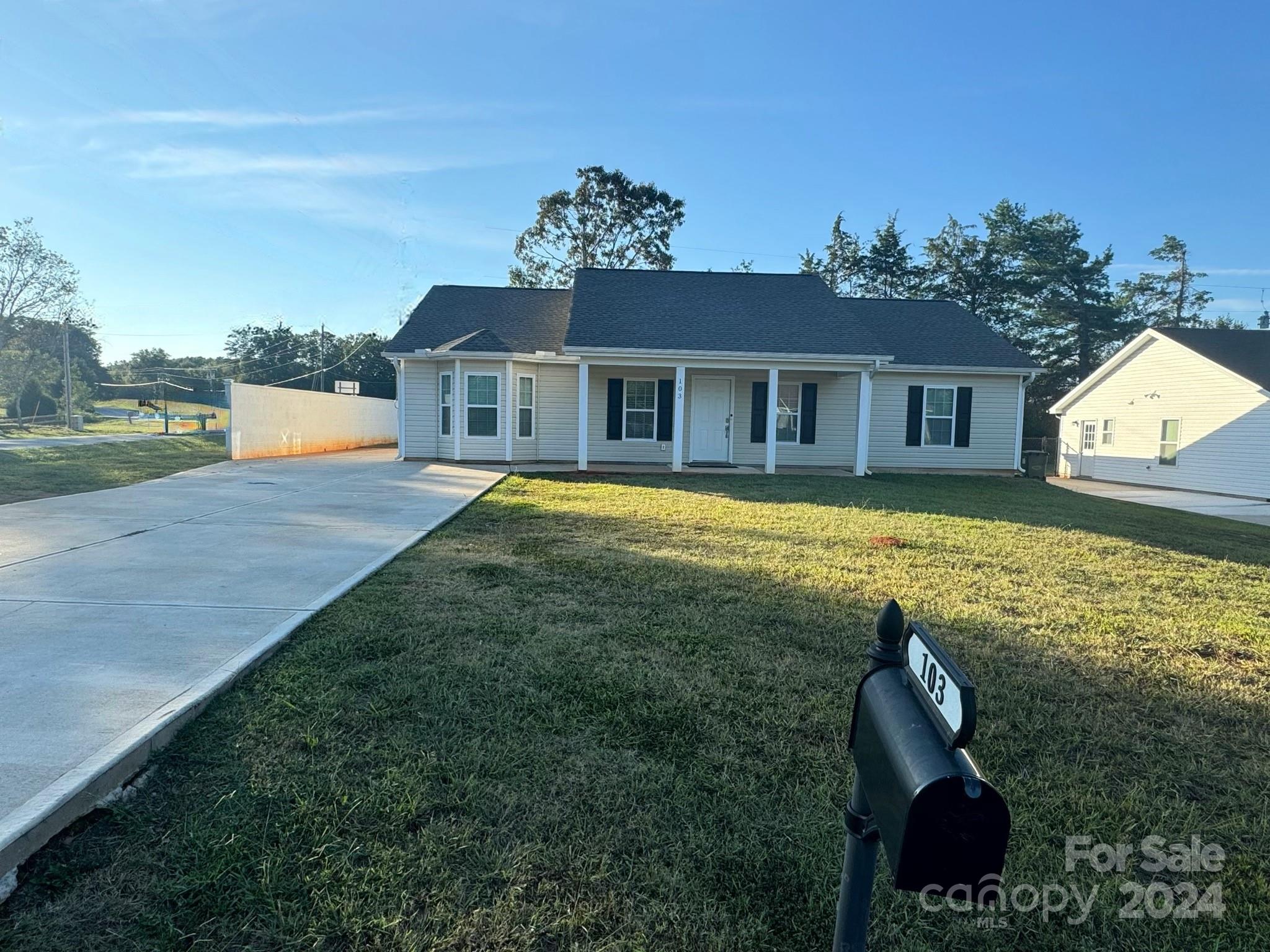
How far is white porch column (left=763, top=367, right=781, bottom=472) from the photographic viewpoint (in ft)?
45.0

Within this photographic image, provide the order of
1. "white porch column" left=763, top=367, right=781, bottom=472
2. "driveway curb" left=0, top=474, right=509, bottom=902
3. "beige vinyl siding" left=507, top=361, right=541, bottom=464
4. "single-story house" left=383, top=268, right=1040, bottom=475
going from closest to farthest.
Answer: "driveway curb" left=0, top=474, right=509, bottom=902
"white porch column" left=763, top=367, right=781, bottom=472
"single-story house" left=383, top=268, right=1040, bottom=475
"beige vinyl siding" left=507, top=361, right=541, bottom=464

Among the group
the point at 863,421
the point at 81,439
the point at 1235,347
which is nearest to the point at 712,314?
the point at 863,421

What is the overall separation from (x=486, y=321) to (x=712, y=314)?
5776 mm

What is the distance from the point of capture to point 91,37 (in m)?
11.9

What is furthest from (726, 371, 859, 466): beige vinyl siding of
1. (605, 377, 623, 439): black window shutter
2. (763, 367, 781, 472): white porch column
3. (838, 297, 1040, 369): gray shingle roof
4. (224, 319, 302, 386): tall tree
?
(224, 319, 302, 386): tall tree

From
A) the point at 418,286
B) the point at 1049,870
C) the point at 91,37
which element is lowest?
the point at 1049,870

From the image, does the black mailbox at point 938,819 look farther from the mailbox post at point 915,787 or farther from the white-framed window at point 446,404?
the white-framed window at point 446,404

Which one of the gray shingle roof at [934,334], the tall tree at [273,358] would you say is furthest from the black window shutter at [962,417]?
the tall tree at [273,358]

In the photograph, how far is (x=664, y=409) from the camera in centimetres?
1566

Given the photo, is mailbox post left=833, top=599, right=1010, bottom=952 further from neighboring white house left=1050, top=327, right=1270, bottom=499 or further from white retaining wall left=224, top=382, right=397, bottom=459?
neighboring white house left=1050, top=327, right=1270, bottom=499

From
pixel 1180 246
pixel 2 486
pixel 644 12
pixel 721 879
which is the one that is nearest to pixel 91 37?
pixel 2 486

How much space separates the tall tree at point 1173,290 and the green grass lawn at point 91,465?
4508 cm

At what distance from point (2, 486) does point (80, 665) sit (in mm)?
8942

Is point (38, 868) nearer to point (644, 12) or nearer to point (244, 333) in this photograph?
point (644, 12)
